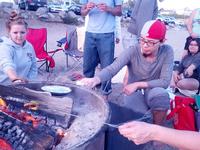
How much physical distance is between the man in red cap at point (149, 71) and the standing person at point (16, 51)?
2.75 ft

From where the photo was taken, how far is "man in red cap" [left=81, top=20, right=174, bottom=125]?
333 cm

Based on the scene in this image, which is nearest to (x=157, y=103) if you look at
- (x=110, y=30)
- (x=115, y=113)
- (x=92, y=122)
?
(x=115, y=113)

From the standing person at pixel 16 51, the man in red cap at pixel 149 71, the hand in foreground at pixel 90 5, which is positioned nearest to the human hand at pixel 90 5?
the hand in foreground at pixel 90 5

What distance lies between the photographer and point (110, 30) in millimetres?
4438

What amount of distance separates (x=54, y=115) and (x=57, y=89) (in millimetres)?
327

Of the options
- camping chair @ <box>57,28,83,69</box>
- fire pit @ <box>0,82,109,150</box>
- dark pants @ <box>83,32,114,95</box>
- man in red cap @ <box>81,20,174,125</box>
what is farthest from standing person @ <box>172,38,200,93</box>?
fire pit @ <box>0,82,109,150</box>

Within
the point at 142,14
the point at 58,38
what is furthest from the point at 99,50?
the point at 58,38

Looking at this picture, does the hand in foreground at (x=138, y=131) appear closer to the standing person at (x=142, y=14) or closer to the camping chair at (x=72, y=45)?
the standing person at (x=142, y=14)

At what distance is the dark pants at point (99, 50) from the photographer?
440cm

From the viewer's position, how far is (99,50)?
4.46 metres

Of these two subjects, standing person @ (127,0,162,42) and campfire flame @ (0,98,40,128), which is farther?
standing person @ (127,0,162,42)

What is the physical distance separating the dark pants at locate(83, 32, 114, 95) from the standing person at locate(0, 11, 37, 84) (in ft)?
3.65

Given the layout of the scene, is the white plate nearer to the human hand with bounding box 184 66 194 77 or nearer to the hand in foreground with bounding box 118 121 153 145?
the hand in foreground with bounding box 118 121 153 145

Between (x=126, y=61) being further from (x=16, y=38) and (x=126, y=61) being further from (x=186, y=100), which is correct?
(x=16, y=38)
